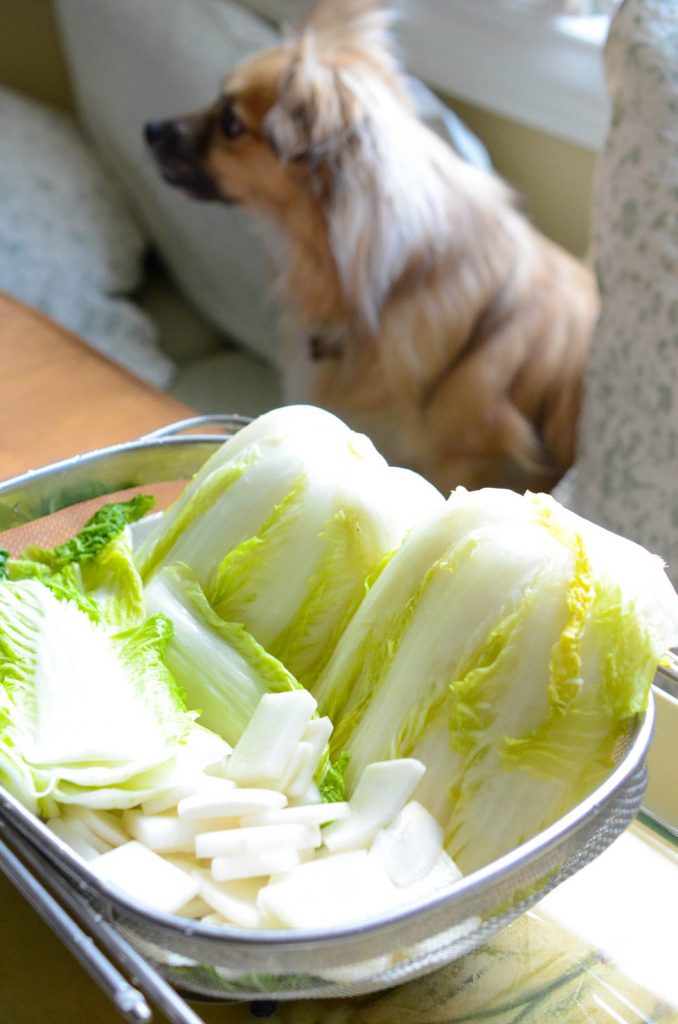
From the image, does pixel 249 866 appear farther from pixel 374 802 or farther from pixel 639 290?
pixel 639 290

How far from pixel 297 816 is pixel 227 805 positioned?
0.10 feet

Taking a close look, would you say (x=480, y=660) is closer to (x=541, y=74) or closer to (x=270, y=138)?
(x=270, y=138)

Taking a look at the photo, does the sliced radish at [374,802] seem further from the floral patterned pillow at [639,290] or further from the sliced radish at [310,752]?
the floral patterned pillow at [639,290]

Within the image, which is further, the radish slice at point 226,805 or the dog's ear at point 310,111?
the dog's ear at point 310,111

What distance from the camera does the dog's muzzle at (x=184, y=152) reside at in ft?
4.44

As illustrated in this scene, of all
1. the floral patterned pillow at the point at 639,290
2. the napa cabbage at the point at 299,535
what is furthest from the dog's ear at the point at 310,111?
the napa cabbage at the point at 299,535

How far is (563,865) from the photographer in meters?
0.47

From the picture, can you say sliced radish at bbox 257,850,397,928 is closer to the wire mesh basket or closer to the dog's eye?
the wire mesh basket

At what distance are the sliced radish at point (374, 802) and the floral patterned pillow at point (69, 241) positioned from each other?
3.79ft

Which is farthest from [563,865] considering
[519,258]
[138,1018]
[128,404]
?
[519,258]

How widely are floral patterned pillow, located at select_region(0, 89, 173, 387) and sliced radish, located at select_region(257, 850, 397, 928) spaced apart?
1.19m

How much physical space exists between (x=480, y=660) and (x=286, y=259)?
3.23 ft

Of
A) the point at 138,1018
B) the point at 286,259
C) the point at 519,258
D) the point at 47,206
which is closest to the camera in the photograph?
the point at 138,1018

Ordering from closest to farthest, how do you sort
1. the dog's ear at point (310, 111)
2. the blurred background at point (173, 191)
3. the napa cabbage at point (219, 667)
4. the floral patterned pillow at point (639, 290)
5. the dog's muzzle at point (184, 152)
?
1. the napa cabbage at point (219, 667)
2. the floral patterned pillow at point (639, 290)
3. the dog's ear at point (310, 111)
4. the dog's muzzle at point (184, 152)
5. the blurred background at point (173, 191)
